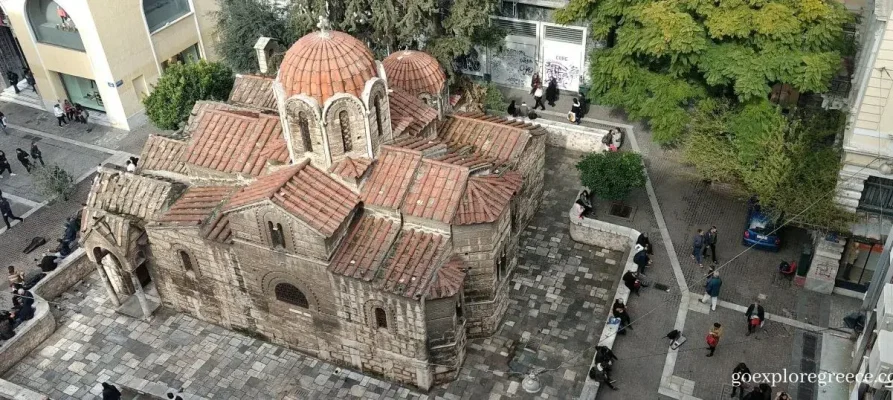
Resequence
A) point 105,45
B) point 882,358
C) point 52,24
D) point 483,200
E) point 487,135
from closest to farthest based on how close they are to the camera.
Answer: point 882,358 < point 483,200 < point 487,135 < point 105,45 < point 52,24

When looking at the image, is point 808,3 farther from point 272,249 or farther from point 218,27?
point 218,27

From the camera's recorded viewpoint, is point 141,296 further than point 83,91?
No

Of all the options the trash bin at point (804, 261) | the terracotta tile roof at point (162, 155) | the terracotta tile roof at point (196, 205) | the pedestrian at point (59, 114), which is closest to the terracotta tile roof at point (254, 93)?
the terracotta tile roof at point (162, 155)

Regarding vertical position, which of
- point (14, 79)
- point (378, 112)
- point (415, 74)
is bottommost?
point (14, 79)

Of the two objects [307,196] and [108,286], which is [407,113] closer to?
[307,196]

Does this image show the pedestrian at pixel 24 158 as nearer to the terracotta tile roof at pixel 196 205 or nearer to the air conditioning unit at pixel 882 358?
the terracotta tile roof at pixel 196 205

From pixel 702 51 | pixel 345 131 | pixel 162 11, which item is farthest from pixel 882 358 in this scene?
pixel 162 11

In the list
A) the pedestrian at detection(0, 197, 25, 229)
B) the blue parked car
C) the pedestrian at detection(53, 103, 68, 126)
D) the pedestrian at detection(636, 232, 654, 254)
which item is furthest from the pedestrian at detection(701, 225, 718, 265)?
the pedestrian at detection(53, 103, 68, 126)
